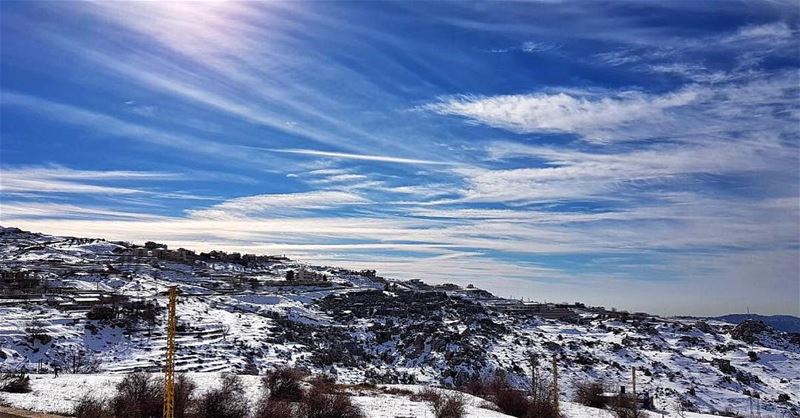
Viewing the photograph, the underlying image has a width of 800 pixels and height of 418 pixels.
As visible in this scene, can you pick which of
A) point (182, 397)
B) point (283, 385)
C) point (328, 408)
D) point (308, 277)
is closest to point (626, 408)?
point (328, 408)

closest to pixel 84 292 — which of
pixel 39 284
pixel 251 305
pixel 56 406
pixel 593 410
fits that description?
pixel 39 284

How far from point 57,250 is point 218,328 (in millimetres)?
49644

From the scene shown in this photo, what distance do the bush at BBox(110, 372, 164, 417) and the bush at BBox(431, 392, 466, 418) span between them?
10438mm

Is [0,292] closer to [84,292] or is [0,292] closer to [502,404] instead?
[84,292]

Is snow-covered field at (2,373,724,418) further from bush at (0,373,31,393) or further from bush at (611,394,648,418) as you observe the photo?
bush at (611,394,648,418)

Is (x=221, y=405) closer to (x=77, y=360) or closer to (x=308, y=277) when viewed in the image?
(x=77, y=360)

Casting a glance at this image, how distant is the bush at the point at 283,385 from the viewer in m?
25.5

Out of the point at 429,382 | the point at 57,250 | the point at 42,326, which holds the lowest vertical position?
the point at 429,382

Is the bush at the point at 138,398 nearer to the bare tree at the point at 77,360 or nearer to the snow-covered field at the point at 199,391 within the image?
the snow-covered field at the point at 199,391

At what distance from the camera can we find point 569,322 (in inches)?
2862

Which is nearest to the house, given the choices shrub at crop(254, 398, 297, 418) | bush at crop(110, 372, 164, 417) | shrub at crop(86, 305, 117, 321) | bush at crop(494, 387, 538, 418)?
shrub at crop(86, 305, 117, 321)

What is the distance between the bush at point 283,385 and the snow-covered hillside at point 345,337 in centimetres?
772

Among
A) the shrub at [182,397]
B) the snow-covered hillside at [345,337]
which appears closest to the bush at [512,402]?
the snow-covered hillside at [345,337]

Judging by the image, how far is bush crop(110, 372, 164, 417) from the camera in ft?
64.7
